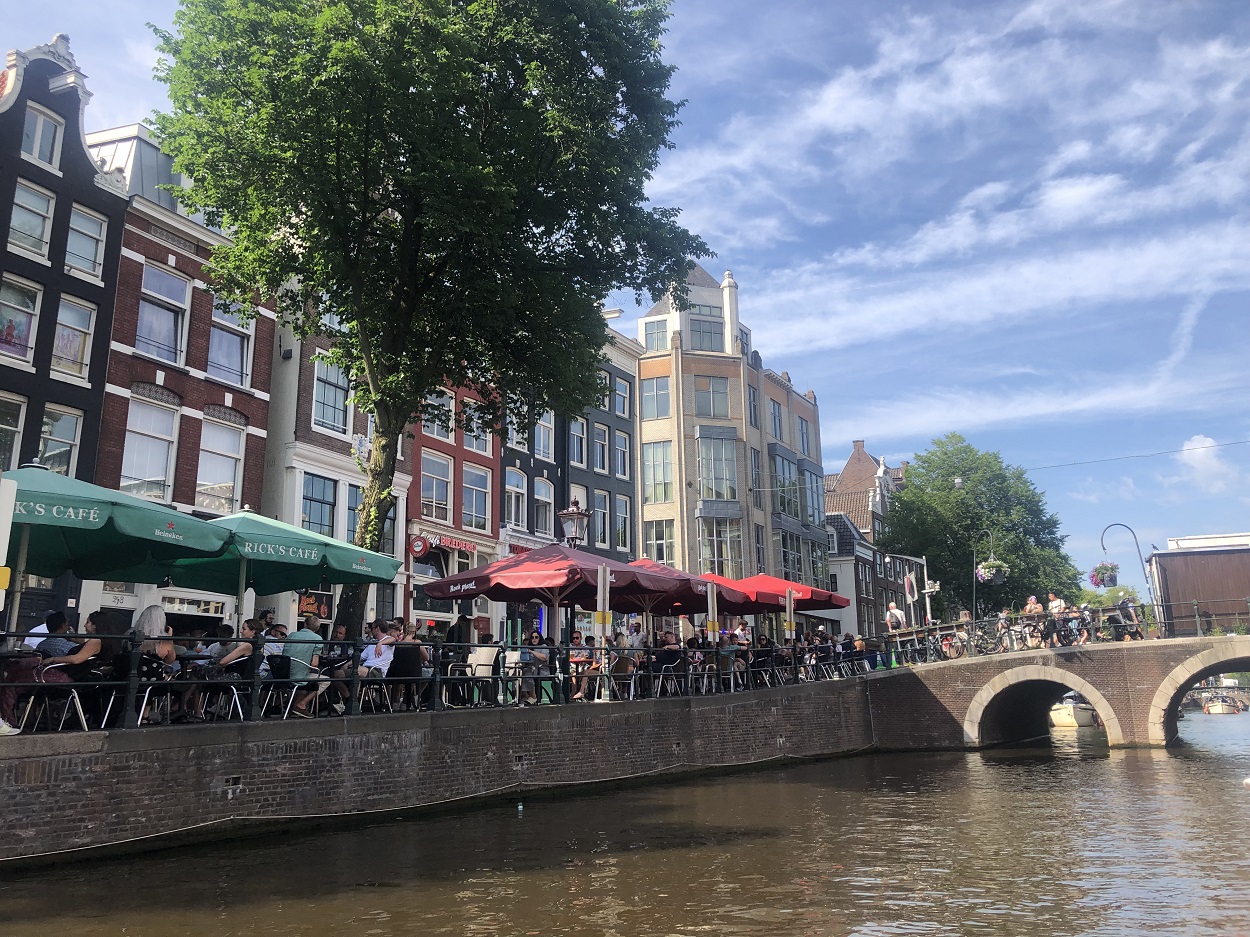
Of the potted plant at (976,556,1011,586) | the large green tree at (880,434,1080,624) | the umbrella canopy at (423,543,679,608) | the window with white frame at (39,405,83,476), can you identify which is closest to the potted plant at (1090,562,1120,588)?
the potted plant at (976,556,1011,586)

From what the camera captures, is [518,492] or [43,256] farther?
[518,492]

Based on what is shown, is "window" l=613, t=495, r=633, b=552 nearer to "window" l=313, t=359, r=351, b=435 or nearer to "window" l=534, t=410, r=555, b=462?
"window" l=534, t=410, r=555, b=462

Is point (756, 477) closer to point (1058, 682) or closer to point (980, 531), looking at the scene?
point (980, 531)

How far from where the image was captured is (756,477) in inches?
1951

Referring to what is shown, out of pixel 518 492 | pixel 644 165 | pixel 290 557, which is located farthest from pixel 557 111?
pixel 518 492

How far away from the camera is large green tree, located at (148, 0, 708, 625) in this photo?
16.1 meters

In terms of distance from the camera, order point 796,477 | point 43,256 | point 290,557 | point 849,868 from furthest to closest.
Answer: point 796,477 < point 43,256 < point 290,557 < point 849,868

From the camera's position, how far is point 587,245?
1928 centimetres

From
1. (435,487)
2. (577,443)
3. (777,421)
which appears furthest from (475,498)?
(777,421)

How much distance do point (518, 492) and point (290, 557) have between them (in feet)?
73.0

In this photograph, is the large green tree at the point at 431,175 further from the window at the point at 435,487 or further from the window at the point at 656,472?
the window at the point at 656,472

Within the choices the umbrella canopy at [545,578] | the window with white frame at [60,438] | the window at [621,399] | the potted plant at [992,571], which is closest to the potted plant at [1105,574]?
the potted plant at [992,571]

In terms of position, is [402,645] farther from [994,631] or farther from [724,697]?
[994,631]

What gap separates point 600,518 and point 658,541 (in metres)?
8.44
